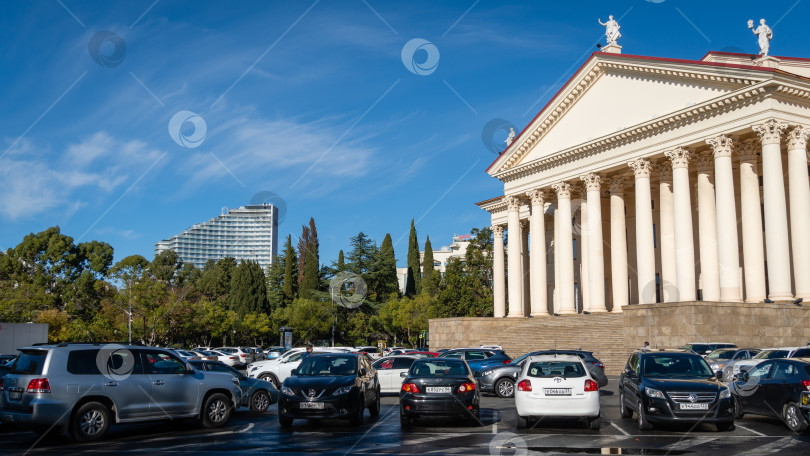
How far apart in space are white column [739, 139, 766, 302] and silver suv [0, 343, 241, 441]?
90.1 ft

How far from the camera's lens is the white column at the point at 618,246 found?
41.3 metres

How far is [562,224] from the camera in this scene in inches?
1768

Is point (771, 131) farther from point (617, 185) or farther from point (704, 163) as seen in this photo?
point (617, 185)

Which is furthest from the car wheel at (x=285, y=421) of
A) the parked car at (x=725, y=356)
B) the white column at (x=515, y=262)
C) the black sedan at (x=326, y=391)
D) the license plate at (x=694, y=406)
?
the white column at (x=515, y=262)

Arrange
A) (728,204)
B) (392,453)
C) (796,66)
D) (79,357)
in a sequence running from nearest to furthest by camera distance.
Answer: (392,453) → (79,357) → (728,204) → (796,66)

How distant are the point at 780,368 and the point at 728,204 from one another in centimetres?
2068

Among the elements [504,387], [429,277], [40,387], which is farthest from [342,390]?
[429,277]

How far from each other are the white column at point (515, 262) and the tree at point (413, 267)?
121 feet

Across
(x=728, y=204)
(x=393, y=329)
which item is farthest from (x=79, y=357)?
(x=393, y=329)

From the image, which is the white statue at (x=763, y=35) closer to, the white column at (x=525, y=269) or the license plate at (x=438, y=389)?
the white column at (x=525, y=269)

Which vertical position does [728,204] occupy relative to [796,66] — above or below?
below

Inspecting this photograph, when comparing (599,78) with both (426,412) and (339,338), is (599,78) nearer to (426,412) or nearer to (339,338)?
(426,412)

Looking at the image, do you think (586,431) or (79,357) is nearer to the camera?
(79,357)

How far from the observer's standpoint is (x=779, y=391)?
14.3m
